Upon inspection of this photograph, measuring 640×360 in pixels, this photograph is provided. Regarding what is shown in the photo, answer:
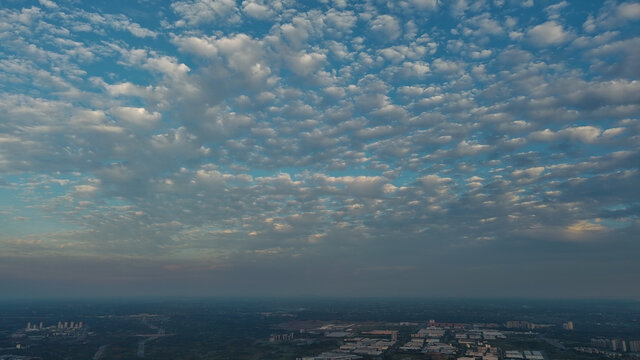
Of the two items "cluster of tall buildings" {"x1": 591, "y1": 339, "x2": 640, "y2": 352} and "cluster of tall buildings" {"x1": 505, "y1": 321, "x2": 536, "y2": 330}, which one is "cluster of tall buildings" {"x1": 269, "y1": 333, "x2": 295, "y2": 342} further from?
"cluster of tall buildings" {"x1": 591, "y1": 339, "x2": 640, "y2": 352}

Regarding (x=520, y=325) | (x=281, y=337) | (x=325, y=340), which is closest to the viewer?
(x=325, y=340)

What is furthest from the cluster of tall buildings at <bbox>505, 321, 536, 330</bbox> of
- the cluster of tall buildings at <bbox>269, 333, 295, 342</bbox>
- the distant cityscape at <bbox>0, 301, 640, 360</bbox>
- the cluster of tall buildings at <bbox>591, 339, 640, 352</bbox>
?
the cluster of tall buildings at <bbox>269, 333, 295, 342</bbox>

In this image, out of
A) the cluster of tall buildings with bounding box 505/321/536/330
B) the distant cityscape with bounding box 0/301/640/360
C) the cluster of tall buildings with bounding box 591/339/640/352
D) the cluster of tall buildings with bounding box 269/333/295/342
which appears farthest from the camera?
the cluster of tall buildings with bounding box 505/321/536/330

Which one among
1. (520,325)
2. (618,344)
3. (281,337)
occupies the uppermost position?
(281,337)

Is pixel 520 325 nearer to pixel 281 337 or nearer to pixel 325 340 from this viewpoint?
pixel 325 340

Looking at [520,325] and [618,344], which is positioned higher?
[520,325]

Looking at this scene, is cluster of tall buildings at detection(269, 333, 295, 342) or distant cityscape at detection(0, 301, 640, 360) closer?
distant cityscape at detection(0, 301, 640, 360)

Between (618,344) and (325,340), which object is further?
(325,340)

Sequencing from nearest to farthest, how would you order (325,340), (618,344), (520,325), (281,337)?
(618,344), (325,340), (281,337), (520,325)

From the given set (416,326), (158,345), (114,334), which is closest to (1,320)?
(114,334)

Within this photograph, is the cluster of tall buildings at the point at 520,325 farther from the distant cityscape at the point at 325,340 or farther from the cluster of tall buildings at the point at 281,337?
the cluster of tall buildings at the point at 281,337

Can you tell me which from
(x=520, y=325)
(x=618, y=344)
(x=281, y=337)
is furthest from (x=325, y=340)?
(x=520, y=325)

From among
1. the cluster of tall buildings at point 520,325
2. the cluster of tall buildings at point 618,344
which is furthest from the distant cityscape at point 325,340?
the cluster of tall buildings at point 520,325
